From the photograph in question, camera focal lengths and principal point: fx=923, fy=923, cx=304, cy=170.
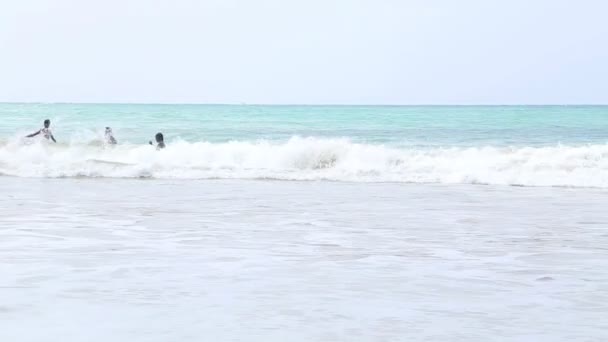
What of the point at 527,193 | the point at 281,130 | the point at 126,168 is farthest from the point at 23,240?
the point at 281,130

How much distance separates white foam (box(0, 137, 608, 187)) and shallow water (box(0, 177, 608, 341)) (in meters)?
5.25

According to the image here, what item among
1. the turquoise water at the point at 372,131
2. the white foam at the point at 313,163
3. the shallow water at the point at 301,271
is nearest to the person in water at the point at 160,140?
the white foam at the point at 313,163

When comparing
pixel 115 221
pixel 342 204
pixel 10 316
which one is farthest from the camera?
pixel 342 204

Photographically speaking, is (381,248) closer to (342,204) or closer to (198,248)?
(198,248)

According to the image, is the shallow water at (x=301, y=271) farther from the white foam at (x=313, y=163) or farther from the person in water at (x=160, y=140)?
the person in water at (x=160, y=140)

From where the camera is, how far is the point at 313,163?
74.9 feet

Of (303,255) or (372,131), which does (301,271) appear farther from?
(372,131)

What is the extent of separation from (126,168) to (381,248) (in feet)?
40.0

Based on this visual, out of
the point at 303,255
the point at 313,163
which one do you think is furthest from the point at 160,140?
the point at 303,255

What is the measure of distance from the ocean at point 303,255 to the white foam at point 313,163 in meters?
0.16

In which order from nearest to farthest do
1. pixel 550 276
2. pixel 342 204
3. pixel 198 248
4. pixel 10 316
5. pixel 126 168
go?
pixel 10 316 < pixel 550 276 < pixel 198 248 < pixel 342 204 < pixel 126 168

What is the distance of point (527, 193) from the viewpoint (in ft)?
52.0

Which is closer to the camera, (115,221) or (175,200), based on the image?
(115,221)

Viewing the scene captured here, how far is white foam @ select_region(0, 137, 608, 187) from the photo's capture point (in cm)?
1895
